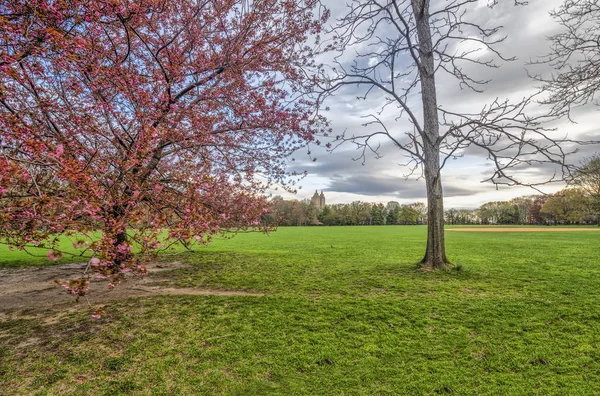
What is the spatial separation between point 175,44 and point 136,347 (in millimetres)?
7491

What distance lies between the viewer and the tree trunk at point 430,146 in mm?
9125

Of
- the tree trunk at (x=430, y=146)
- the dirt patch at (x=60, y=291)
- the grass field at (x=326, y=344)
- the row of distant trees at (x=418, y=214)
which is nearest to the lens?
the grass field at (x=326, y=344)

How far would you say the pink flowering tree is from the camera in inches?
143

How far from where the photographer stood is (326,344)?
14.4 ft

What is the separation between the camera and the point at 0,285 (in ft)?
28.4

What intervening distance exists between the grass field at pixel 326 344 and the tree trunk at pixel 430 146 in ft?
6.30

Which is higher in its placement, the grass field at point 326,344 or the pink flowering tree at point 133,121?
the pink flowering tree at point 133,121

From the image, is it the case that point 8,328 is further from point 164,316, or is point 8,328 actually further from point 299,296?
point 299,296

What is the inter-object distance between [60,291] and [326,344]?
7.42 metres

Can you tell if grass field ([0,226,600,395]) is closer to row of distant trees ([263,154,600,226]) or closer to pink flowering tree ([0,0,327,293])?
pink flowering tree ([0,0,327,293])

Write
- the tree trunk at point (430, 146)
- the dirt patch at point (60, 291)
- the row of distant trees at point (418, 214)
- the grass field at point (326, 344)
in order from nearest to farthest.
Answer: the grass field at point (326, 344) → the dirt patch at point (60, 291) → the tree trunk at point (430, 146) → the row of distant trees at point (418, 214)

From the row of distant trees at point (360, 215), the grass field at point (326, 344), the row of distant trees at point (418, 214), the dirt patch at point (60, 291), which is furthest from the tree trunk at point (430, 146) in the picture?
the row of distant trees at point (360, 215)

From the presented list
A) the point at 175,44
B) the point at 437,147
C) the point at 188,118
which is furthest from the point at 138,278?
the point at 437,147

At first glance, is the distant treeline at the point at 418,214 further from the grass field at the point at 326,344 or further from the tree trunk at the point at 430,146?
the grass field at the point at 326,344
